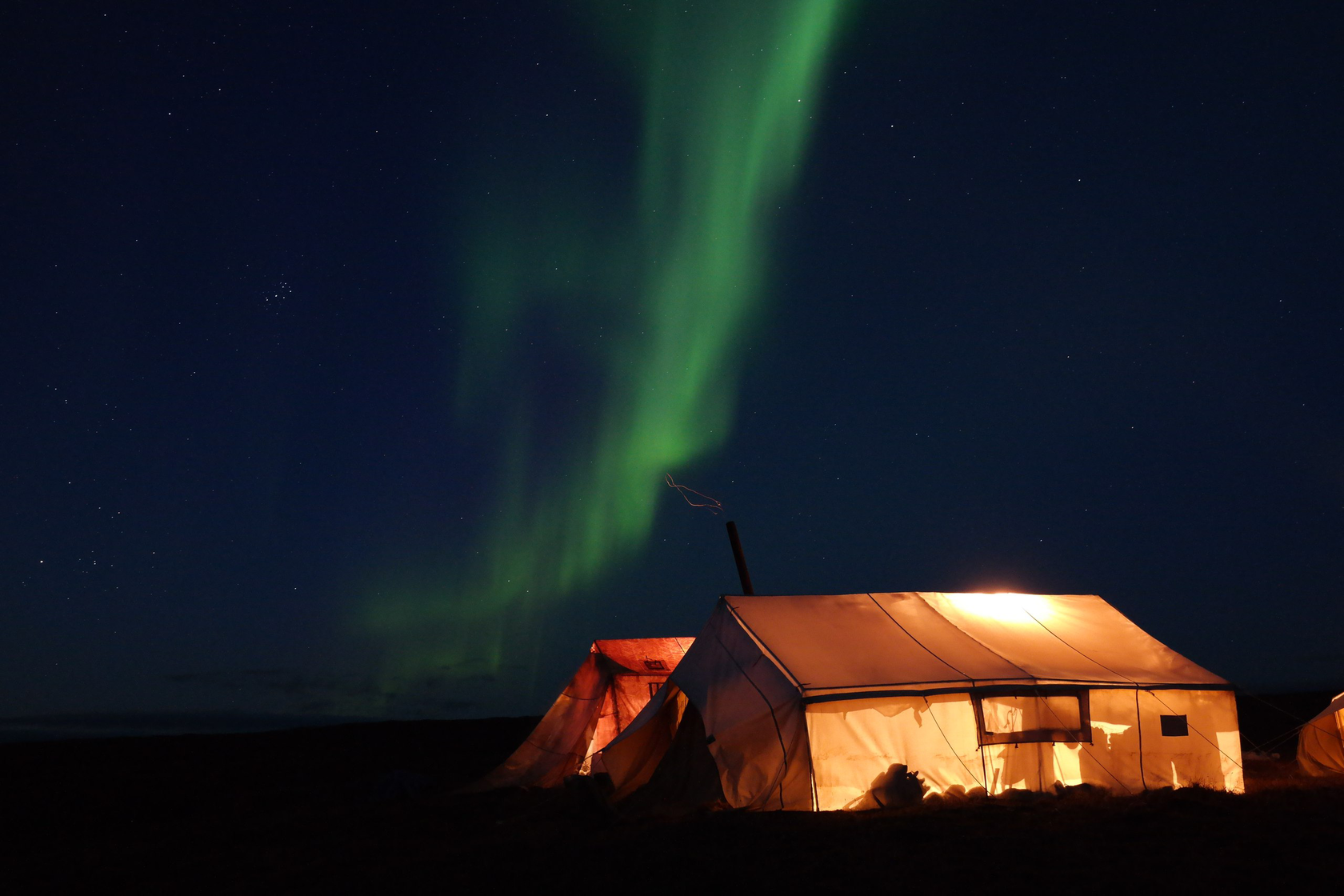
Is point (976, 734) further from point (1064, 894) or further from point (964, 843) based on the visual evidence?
point (1064, 894)

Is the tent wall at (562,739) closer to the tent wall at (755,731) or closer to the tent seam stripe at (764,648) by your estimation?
the tent seam stripe at (764,648)

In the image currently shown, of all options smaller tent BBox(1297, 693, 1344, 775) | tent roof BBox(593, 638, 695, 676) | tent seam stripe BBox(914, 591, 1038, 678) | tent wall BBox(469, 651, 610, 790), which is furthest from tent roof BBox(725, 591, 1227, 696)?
tent wall BBox(469, 651, 610, 790)

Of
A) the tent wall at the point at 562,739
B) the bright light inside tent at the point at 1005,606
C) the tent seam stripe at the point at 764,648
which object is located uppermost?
the bright light inside tent at the point at 1005,606

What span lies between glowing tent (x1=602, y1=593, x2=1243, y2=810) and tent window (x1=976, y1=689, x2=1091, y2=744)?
0.02m

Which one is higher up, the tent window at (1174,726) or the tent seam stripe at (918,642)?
the tent seam stripe at (918,642)

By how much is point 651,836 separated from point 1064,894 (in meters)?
3.98

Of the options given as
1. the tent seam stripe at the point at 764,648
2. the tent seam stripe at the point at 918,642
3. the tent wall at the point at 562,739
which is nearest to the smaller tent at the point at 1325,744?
the tent seam stripe at the point at 918,642

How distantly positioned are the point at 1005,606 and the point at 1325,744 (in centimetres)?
566

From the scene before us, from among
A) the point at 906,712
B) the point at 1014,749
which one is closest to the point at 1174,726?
the point at 1014,749

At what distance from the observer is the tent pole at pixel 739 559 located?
48.1 feet

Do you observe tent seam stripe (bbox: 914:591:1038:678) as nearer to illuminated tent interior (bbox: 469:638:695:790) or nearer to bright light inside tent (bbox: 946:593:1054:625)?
bright light inside tent (bbox: 946:593:1054:625)

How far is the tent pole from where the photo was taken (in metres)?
14.7

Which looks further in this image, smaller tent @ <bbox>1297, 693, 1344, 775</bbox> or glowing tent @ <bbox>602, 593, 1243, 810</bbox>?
smaller tent @ <bbox>1297, 693, 1344, 775</bbox>

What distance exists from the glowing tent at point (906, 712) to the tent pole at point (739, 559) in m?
2.48
